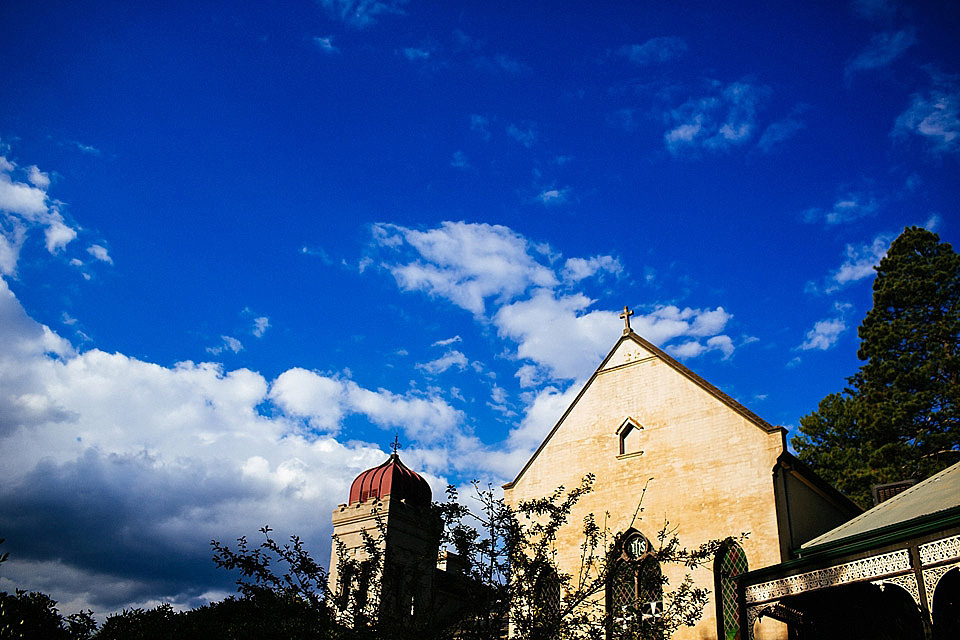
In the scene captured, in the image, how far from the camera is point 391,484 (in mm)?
31422

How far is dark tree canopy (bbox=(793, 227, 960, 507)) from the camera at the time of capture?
106ft

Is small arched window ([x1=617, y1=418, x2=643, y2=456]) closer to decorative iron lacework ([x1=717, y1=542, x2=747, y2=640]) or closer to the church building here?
the church building

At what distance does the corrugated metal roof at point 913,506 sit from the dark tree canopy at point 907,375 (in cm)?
1879

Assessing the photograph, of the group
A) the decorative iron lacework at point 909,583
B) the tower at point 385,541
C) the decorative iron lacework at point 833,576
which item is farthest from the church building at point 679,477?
the decorative iron lacework at point 909,583

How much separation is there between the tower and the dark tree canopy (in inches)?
798

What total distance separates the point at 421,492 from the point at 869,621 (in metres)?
20.8

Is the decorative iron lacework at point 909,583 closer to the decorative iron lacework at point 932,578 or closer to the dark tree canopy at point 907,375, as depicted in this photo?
the decorative iron lacework at point 932,578

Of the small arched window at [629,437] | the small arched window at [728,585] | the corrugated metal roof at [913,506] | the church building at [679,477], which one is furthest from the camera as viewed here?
the small arched window at [629,437]

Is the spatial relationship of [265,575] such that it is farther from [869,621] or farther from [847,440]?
[847,440]

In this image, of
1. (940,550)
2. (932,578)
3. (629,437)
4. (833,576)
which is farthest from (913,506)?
(629,437)

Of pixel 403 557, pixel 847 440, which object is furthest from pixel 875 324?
pixel 403 557

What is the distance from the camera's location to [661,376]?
2114 centimetres

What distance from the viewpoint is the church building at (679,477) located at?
57.7ft

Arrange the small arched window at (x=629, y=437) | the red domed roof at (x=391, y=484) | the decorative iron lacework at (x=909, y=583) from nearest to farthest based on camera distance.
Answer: the decorative iron lacework at (x=909, y=583) → the small arched window at (x=629, y=437) → the red domed roof at (x=391, y=484)
